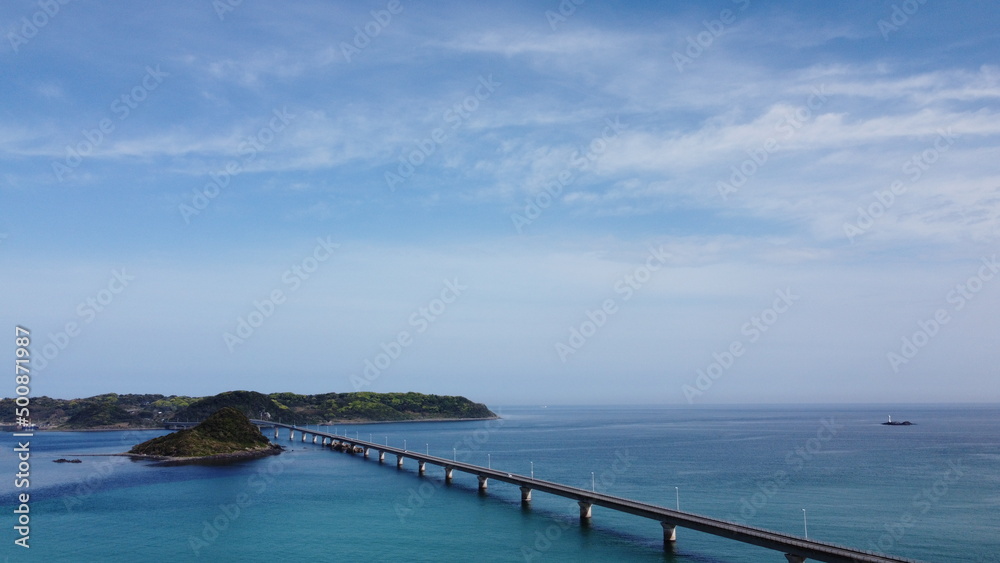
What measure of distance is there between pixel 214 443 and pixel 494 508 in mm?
82015

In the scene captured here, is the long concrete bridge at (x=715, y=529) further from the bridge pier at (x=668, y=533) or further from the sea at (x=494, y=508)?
the sea at (x=494, y=508)

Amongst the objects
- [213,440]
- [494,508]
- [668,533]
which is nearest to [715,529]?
[668,533]

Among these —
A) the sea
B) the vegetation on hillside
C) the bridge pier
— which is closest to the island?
the vegetation on hillside

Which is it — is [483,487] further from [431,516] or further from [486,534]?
[486,534]

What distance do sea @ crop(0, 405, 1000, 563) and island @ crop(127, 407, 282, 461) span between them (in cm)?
821

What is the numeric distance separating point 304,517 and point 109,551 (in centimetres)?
1797

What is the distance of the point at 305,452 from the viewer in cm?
14712

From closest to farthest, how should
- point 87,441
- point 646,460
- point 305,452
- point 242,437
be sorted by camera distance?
1. point 646,460
2. point 242,437
3. point 305,452
4. point 87,441

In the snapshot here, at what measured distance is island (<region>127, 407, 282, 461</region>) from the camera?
123750 mm

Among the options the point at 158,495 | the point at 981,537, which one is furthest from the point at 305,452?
the point at 981,537

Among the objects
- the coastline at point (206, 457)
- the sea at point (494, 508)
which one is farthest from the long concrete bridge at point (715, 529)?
the coastline at point (206, 457)

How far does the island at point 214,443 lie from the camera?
124 meters

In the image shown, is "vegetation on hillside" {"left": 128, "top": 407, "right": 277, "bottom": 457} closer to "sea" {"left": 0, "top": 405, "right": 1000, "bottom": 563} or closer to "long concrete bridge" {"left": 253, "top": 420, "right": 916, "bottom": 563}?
"sea" {"left": 0, "top": 405, "right": 1000, "bottom": 563}

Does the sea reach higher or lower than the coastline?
higher
